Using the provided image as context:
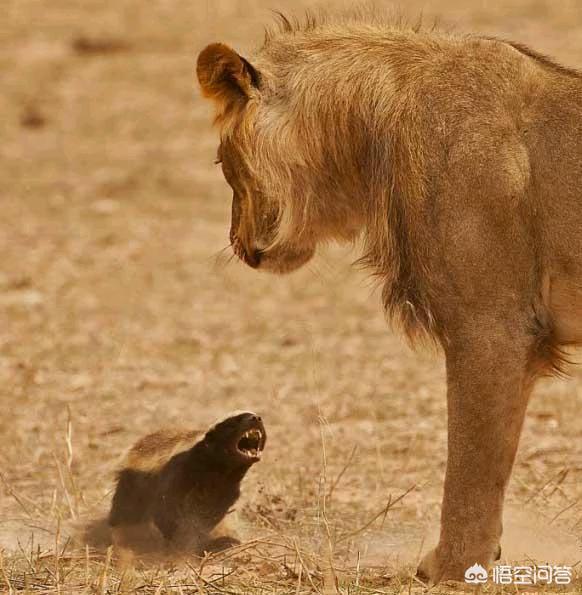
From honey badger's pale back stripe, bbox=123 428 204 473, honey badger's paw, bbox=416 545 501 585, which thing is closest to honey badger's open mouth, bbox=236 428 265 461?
honey badger's pale back stripe, bbox=123 428 204 473

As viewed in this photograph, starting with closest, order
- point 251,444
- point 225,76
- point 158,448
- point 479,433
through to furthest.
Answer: point 479,433
point 225,76
point 251,444
point 158,448

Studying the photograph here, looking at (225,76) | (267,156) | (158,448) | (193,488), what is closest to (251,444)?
(193,488)

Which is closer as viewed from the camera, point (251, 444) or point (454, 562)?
point (454, 562)

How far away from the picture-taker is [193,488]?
5.72m

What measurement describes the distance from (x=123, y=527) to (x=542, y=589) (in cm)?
185

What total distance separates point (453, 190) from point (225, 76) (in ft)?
3.39

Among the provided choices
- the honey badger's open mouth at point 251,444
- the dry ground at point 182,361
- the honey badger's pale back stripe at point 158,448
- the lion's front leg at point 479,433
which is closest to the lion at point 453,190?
the lion's front leg at point 479,433

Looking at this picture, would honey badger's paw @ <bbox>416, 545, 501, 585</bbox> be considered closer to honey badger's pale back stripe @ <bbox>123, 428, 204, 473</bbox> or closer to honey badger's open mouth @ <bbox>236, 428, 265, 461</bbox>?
honey badger's open mouth @ <bbox>236, 428, 265, 461</bbox>

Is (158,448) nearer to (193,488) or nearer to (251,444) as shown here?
(193,488)

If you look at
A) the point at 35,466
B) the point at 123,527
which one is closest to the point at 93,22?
the point at 35,466

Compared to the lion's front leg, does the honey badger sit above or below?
below

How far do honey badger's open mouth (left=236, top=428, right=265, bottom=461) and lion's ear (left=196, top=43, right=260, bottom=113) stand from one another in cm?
138

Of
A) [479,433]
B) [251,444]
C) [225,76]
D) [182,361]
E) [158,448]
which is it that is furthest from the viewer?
[182,361]

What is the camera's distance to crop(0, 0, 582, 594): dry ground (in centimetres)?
541
